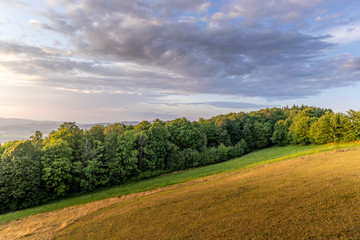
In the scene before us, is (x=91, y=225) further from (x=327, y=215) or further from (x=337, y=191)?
(x=337, y=191)

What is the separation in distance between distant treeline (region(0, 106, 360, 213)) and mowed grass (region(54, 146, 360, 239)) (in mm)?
22194

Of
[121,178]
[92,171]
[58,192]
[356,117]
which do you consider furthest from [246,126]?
[58,192]

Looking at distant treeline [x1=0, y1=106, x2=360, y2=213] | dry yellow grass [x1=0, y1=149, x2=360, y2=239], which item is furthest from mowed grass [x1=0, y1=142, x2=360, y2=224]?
dry yellow grass [x1=0, y1=149, x2=360, y2=239]

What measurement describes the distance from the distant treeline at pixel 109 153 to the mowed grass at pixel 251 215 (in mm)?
22194

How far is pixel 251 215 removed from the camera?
33.1ft

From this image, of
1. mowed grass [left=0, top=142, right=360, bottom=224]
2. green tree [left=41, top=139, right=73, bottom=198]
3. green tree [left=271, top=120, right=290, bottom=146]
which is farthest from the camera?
green tree [left=271, top=120, right=290, bottom=146]

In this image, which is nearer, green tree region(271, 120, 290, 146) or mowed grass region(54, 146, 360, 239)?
mowed grass region(54, 146, 360, 239)

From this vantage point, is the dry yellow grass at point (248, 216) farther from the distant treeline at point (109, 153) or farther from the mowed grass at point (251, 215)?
the distant treeline at point (109, 153)

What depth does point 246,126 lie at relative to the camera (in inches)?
3194

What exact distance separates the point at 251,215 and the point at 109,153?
3600 cm

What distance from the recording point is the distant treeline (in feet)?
99.9

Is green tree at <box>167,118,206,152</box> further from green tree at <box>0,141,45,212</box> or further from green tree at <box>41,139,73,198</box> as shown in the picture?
green tree at <box>0,141,45,212</box>

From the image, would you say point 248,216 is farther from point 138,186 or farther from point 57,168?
point 57,168

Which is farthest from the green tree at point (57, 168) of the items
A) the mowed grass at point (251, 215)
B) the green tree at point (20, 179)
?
the mowed grass at point (251, 215)
